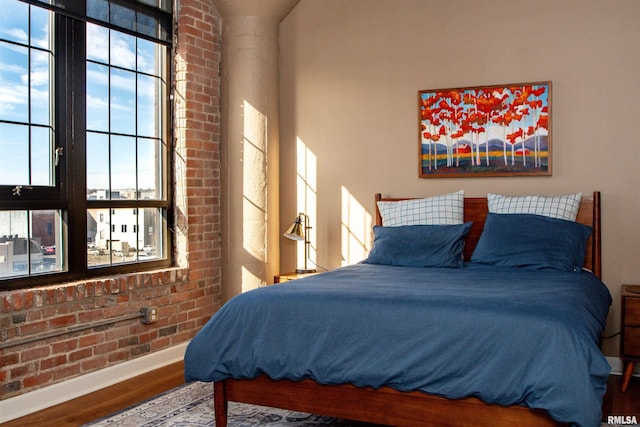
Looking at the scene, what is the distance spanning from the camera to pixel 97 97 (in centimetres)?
430

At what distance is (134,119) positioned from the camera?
4.63m

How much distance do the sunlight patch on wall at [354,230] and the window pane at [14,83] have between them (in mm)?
2497

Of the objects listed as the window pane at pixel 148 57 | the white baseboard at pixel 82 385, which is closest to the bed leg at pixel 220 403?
the white baseboard at pixel 82 385

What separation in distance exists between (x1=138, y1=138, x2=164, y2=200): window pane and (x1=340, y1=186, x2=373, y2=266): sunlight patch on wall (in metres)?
1.47

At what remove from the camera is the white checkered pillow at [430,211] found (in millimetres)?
4683

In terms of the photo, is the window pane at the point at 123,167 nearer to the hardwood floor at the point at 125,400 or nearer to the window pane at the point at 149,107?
the window pane at the point at 149,107

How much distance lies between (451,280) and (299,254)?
2114 mm

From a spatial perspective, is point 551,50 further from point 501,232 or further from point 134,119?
point 134,119

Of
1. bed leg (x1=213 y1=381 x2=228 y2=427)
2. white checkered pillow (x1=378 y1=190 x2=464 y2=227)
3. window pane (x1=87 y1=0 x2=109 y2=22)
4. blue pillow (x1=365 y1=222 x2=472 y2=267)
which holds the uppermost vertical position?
window pane (x1=87 y1=0 x2=109 y2=22)

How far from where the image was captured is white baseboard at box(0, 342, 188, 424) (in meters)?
3.57

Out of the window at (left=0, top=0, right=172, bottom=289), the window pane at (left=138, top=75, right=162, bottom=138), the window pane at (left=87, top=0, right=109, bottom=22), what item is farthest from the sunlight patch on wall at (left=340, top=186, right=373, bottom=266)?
the window pane at (left=87, top=0, right=109, bottom=22)

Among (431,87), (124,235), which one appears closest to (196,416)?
(124,235)

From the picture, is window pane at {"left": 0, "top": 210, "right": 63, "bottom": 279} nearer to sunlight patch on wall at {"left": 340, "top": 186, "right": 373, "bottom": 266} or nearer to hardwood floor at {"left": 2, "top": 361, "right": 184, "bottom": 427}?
hardwood floor at {"left": 2, "top": 361, "right": 184, "bottom": 427}

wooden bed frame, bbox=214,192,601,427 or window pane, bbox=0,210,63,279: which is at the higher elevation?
window pane, bbox=0,210,63,279
